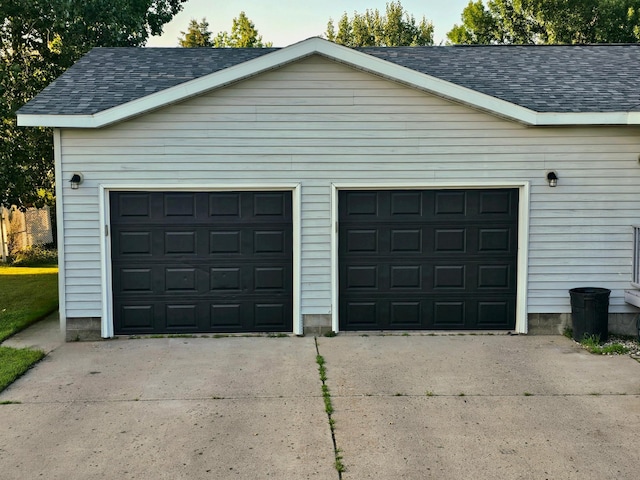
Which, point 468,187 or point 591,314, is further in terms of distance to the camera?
point 468,187

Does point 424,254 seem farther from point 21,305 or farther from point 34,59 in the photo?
point 34,59

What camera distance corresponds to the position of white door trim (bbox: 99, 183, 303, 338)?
827 cm

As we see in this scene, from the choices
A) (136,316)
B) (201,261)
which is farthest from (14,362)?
(201,261)

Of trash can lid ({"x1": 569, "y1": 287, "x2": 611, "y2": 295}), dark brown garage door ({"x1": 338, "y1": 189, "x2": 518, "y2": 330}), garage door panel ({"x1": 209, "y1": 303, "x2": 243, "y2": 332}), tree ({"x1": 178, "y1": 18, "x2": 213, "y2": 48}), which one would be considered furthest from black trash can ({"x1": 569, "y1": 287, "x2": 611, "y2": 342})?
tree ({"x1": 178, "y1": 18, "x2": 213, "y2": 48})

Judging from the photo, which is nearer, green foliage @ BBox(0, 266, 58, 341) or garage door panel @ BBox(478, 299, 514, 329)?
garage door panel @ BBox(478, 299, 514, 329)

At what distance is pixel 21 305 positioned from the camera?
1070 centimetres

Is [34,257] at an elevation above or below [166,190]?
below

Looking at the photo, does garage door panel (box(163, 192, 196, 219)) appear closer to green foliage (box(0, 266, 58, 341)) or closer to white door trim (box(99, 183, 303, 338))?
white door trim (box(99, 183, 303, 338))

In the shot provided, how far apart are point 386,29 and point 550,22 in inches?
578

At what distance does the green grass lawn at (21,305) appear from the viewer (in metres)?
7.11

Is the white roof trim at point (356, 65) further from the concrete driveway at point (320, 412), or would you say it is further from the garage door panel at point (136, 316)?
the concrete driveway at point (320, 412)

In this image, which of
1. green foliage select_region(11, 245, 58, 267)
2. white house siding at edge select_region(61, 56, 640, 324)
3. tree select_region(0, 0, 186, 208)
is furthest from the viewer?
green foliage select_region(11, 245, 58, 267)

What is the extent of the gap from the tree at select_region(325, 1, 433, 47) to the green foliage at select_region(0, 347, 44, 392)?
35285 mm

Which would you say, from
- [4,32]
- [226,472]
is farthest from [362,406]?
[4,32]
